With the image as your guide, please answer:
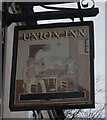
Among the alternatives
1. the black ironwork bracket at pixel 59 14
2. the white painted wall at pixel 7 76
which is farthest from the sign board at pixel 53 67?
the white painted wall at pixel 7 76

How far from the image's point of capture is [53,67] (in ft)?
16.9

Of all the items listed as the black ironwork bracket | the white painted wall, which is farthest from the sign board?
the white painted wall

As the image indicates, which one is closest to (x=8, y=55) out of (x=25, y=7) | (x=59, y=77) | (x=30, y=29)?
(x=25, y=7)

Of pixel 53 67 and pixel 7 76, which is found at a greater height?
pixel 53 67

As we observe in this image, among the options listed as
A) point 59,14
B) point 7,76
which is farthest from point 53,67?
point 7,76

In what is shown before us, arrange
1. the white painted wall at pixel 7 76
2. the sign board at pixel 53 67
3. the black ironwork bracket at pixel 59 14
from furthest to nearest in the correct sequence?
the white painted wall at pixel 7 76
the black ironwork bracket at pixel 59 14
the sign board at pixel 53 67

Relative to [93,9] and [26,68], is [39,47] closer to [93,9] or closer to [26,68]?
[26,68]

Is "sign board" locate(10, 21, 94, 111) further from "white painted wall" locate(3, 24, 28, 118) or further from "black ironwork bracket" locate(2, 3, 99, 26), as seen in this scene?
"white painted wall" locate(3, 24, 28, 118)

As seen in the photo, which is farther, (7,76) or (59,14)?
(7,76)

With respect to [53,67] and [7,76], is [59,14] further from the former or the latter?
[7,76]

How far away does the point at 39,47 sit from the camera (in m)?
5.36

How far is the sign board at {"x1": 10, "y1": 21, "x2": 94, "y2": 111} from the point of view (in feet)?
16.1

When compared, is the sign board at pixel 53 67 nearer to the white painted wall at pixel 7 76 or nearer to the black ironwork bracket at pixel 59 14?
the black ironwork bracket at pixel 59 14

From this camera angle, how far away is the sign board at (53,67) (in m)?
4.91
